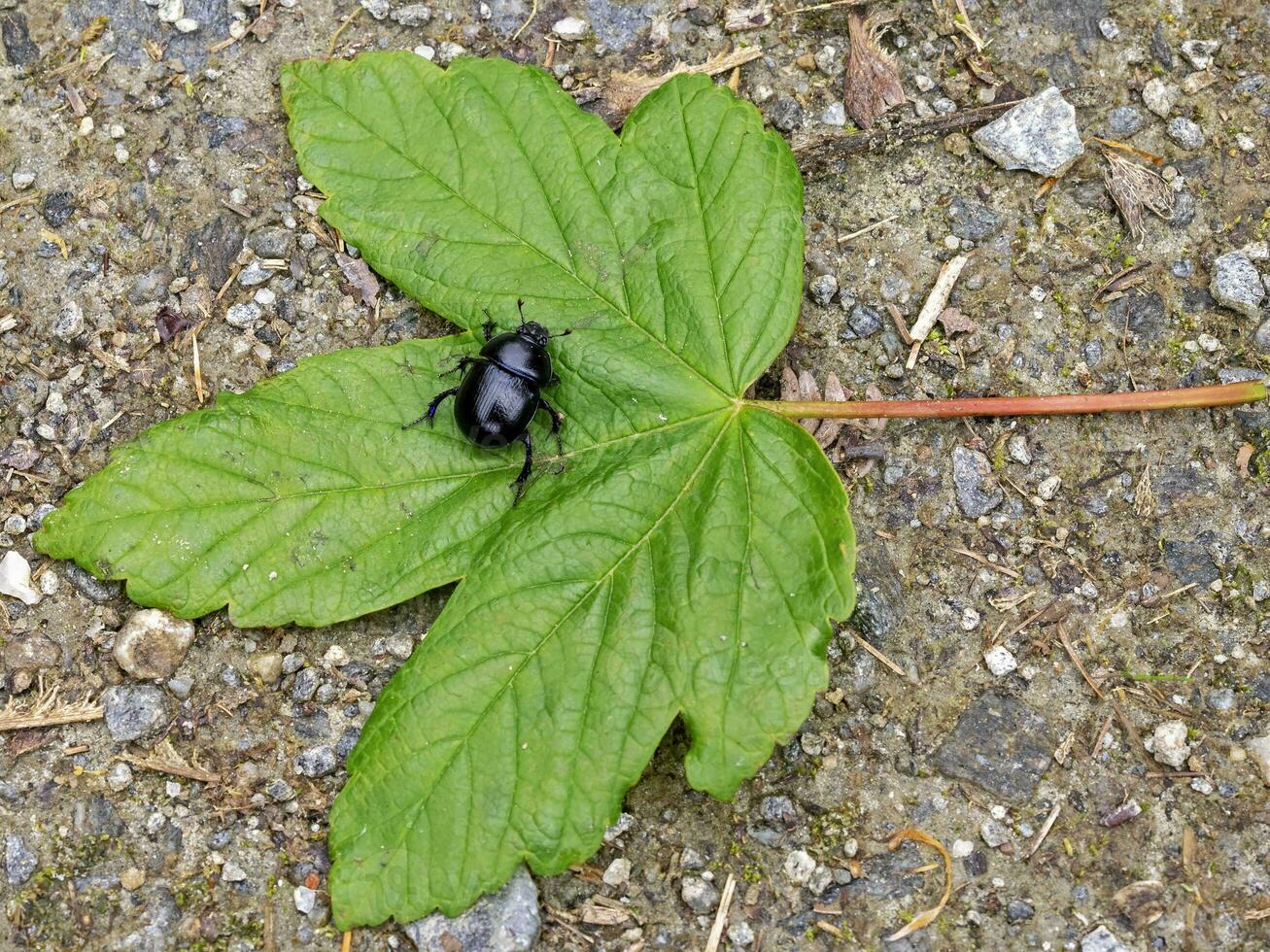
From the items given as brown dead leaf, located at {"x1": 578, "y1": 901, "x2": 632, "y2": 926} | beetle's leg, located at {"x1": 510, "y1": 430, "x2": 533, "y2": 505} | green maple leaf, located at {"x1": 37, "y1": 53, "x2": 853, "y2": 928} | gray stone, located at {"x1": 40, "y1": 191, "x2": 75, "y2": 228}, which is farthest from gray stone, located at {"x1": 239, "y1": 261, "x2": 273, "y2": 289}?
brown dead leaf, located at {"x1": 578, "y1": 901, "x2": 632, "y2": 926}

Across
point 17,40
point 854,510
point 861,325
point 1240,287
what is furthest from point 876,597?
point 17,40

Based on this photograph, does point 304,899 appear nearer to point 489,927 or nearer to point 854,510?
point 489,927

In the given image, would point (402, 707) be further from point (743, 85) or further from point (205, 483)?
point (743, 85)

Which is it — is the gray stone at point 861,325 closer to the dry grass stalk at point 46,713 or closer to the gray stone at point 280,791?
the gray stone at point 280,791

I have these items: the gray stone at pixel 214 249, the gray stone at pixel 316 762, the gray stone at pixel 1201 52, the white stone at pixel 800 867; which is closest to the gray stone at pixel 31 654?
the gray stone at pixel 316 762

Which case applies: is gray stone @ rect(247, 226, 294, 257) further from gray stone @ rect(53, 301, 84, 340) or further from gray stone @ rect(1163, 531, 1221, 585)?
gray stone @ rect(1163, 531, 1221, 585)
